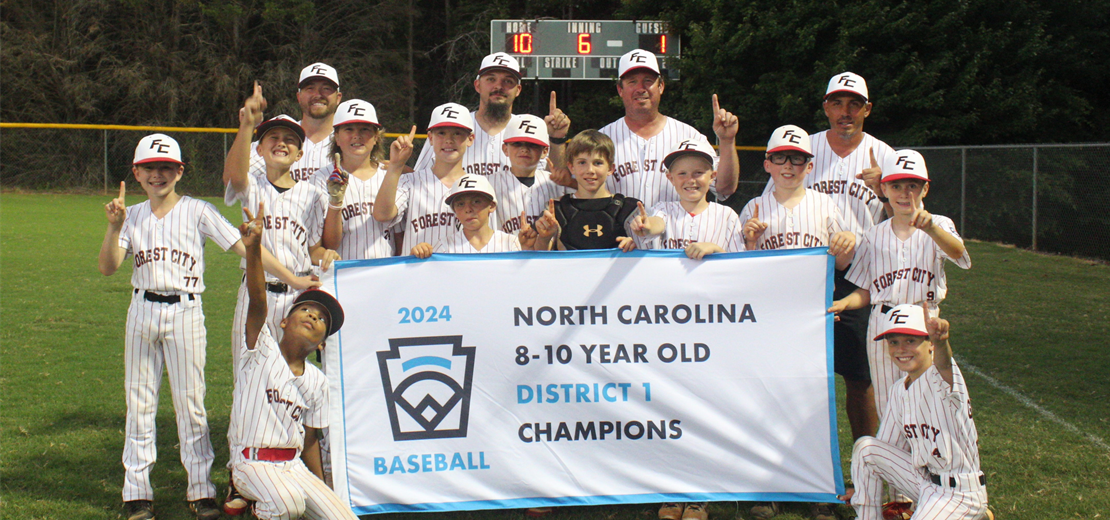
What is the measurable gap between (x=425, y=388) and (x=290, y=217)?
1295mm

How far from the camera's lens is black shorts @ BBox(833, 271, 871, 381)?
198 inches

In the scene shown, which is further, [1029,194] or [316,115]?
[1029,194]

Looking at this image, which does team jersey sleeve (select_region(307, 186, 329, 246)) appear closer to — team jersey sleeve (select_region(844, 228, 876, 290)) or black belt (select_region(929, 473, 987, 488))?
team jersey sleeve (select_region(844, 228, 876, 290))

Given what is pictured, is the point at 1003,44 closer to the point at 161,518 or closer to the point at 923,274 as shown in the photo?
the point at 923,274

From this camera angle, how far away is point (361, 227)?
16.8ft

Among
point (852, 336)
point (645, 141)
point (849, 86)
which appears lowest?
point (852, 336)

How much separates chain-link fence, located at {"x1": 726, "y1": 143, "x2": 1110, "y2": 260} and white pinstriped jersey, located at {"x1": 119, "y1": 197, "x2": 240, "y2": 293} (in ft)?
48.7

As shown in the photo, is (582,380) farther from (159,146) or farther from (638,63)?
(159,146)

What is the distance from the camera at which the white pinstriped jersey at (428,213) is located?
509cm

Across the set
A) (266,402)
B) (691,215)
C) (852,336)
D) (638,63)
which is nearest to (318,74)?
(638,63)

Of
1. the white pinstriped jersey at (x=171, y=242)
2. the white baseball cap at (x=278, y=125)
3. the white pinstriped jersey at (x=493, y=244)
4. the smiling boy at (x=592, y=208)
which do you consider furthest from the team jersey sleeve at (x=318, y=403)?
the white baseball cap at (x=278, y=125)

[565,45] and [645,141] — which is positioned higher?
[565,45]

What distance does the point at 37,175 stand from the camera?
2594 cm

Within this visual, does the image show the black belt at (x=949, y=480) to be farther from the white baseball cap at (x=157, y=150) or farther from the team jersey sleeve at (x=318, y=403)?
the white baseball cap at (x=157, y=150)
